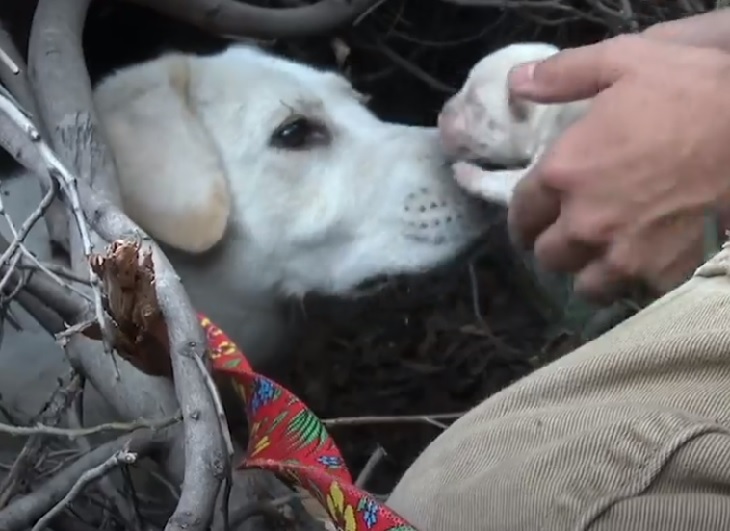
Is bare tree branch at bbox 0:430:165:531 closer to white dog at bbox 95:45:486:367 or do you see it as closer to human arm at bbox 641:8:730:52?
white dog at bbox 95:45:486:367

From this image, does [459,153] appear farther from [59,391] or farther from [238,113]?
[59,391]

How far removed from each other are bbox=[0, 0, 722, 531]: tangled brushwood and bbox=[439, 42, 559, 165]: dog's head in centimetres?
22

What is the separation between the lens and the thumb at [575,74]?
738mm

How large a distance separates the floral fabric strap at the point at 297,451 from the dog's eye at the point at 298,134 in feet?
1.42

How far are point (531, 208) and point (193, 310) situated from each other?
264mm

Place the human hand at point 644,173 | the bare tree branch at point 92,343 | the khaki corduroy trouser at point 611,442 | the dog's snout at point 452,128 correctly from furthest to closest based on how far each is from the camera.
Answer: the dog's snout at point 452,128 < the human hand at point 644,173 < the bare tree branch at point 92,343 < the khaki corduroy trouser at point 611,442

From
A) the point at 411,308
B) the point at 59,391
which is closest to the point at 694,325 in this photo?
the point at 59,391

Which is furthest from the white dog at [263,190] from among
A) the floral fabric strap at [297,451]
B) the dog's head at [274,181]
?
the floral fabric strap at [297,451]

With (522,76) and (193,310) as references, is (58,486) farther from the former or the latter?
(522,76)

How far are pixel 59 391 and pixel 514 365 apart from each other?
643mm

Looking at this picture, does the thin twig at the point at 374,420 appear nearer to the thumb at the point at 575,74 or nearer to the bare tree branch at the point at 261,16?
the thumb at the point at 575,74

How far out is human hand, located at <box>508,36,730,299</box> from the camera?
0.68m

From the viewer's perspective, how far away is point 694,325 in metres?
0.49

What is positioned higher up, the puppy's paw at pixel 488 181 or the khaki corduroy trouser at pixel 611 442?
the khaki corduroy trouser at pixel 611 442
